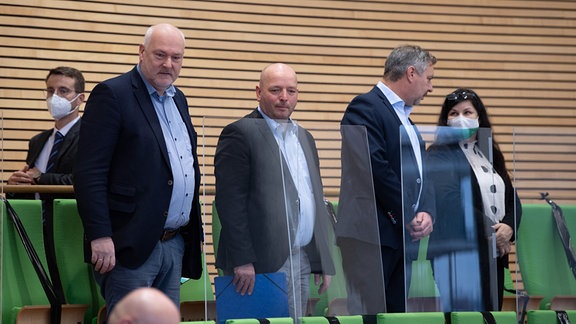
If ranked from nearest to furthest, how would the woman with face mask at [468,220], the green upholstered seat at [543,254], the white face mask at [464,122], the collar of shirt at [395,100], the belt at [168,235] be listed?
the belt at [168,235] < the woman with face mask at [468,220] < the collar of shirt at [395,100] < the green upholstered seat at [543,254] < the white face mask at [464,122]

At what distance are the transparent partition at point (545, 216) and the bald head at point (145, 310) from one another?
2.65 meters

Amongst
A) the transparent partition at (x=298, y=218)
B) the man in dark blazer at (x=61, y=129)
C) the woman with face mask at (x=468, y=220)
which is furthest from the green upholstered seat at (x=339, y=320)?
the man in dark blazer at (x=61, y=129)

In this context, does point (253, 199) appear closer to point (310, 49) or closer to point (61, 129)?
point (61, 129)

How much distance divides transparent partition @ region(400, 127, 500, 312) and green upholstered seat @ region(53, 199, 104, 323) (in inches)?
58.4

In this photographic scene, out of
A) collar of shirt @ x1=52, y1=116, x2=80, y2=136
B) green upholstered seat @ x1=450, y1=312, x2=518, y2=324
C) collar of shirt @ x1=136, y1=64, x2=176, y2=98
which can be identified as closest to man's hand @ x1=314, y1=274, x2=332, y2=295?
green upholstered seat @ x1=450, y1=312, x2=518, y2=324

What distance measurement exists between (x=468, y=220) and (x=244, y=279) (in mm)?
1073

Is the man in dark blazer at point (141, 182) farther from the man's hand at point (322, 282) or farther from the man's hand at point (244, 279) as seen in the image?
the man's hand at point (322, 282)

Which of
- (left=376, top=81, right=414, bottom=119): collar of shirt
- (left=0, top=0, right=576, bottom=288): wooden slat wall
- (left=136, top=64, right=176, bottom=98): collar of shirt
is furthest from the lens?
(left=0, top=0, right=576, bottom=288): wooden slat wall

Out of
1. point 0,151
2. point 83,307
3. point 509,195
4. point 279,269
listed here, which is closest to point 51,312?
point 83,307

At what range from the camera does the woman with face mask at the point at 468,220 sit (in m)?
4.26

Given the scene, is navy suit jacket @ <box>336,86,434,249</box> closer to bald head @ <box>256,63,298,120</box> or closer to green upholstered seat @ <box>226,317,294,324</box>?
bald head @ <box>256,63,298,120</box>

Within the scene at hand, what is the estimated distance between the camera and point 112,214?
3766 mm

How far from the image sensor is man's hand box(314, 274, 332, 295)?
13.2ft

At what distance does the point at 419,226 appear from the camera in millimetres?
4160
